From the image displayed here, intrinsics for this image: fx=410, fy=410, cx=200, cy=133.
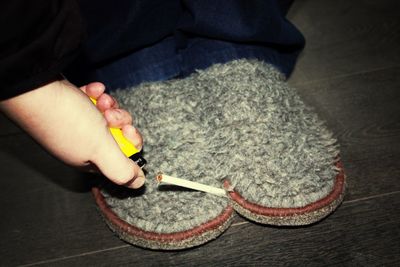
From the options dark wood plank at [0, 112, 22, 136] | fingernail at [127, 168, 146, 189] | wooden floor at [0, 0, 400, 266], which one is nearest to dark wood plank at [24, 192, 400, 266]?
wooden floor at [0, 0, 400, 266]

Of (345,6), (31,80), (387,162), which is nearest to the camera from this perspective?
(31,80)

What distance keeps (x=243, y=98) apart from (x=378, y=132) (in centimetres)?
27

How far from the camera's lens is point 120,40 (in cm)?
68

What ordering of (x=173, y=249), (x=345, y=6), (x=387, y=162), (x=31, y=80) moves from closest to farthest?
1. (x=31, y=80)
2. (x=173, y=249)
3. (x=387, y=162)
4. (x=345, y=6)

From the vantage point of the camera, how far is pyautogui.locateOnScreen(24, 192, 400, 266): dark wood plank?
540mm

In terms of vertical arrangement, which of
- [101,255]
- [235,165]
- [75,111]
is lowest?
[101,255]

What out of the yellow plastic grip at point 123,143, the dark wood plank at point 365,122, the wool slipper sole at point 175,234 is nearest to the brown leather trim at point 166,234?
the wool slipper sole at point 175,234

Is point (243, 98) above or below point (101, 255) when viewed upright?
above

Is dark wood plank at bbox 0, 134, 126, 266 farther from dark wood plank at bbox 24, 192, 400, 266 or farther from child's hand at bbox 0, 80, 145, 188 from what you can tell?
child's hand at bbox 0, 80, 145, 188

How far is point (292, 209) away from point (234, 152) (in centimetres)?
11

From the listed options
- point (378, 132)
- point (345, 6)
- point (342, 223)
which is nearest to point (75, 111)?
point (342, 223)

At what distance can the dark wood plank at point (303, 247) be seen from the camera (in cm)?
54

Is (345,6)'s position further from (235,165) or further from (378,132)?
(235,165)

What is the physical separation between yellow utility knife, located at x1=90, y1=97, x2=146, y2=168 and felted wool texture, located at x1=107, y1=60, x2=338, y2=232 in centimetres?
6
